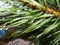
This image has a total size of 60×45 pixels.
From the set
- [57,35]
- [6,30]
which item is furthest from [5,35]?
[57,35]

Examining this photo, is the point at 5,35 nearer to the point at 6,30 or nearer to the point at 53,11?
the point at 6,30

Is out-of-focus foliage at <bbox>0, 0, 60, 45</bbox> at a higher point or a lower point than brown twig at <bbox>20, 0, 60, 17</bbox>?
lower

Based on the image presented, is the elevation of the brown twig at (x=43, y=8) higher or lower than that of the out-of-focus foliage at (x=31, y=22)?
higher

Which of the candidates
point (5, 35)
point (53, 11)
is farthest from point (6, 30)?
point (53, 11)

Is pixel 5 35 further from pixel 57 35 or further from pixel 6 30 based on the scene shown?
pixel 57 35
